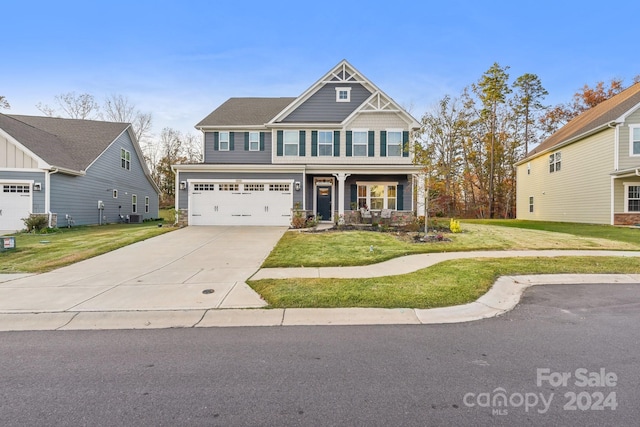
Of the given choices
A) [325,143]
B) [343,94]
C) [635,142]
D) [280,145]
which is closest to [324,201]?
[325,143]

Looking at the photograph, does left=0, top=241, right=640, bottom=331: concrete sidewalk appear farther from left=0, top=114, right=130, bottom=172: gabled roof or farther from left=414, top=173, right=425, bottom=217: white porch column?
left=0, top=114, right=130, bottom=172: gabled roof

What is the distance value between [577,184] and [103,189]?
101ft

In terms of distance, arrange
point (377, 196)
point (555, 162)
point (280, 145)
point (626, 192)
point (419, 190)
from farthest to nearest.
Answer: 1. point (555, 162)
2. point (280, 145)
3. point (377, 196)
4. point (626, 192)
5. point (419, 190)

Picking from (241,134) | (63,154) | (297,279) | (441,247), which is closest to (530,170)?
(441,247)

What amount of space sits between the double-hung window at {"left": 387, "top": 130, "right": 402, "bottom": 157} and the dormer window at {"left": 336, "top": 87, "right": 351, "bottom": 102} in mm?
3513

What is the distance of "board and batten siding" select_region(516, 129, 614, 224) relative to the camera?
17844mm

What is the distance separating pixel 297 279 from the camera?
6.55 metres

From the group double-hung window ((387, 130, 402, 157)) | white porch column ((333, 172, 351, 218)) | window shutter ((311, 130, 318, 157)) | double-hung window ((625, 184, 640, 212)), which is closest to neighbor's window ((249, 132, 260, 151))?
window shutter ((311, 130, 318, 157))

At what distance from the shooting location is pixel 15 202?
55.3 feet

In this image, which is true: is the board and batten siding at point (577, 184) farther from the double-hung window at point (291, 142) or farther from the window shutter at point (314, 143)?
the double-hung window at point (291, 142)

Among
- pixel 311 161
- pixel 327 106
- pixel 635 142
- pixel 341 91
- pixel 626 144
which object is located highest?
pixel 341 91

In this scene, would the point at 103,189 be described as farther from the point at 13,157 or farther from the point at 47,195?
the point at 13,157

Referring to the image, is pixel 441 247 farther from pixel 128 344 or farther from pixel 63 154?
pixel 63 154

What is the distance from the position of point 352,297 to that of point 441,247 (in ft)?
19.8
